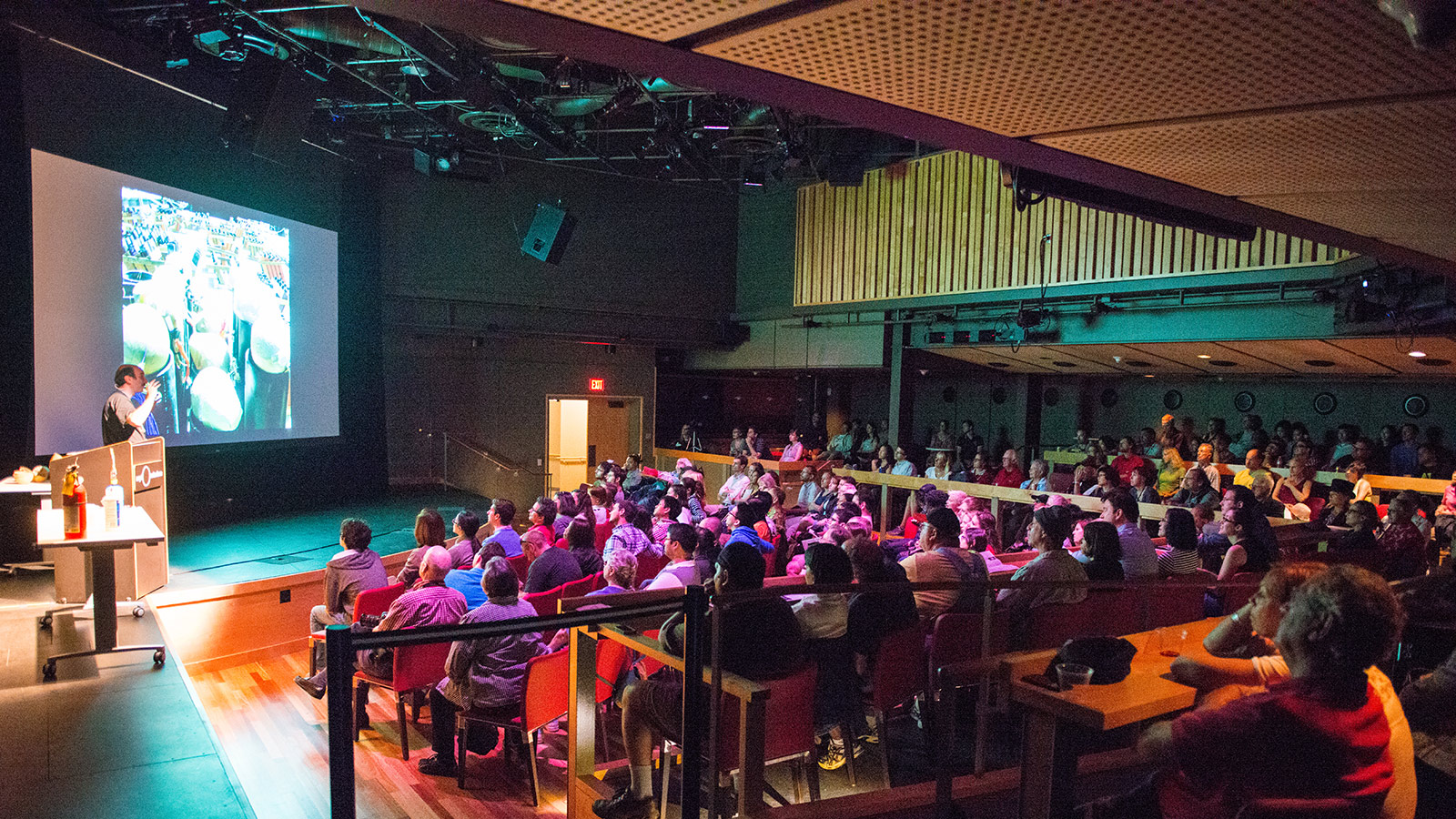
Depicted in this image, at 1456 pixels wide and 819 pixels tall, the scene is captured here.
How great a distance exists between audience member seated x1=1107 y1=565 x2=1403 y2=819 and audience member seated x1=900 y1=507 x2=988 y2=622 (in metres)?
2.38

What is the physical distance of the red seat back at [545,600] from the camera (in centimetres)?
455

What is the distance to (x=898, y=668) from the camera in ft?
11.9

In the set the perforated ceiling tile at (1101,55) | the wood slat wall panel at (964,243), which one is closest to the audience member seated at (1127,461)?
the wood slat wall panel at (964,243)

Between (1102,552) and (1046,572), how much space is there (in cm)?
53

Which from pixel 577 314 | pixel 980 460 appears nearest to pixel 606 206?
pixel 577 314

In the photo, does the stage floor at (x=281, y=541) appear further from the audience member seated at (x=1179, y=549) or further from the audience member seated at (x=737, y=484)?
the audience member seated at (x=1179, y=549)

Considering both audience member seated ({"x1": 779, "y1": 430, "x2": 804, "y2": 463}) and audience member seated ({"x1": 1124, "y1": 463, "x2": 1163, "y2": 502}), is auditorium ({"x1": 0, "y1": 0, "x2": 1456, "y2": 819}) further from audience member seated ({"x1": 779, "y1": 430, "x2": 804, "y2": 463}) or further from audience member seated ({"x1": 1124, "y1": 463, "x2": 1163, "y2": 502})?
audience member seated ({"x1": 1124, "y1": 463, "x2": 1163, "y2": 502})

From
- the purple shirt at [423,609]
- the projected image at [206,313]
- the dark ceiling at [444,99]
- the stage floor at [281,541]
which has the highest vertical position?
the dark ceiling at [444,99]

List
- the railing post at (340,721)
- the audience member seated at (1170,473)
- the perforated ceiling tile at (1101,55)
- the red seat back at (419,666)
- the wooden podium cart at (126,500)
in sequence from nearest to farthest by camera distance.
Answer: the perforated ceiling tile at (1101,55) < the railing post at (340,721) < the red seat back at (419,666) < the wooden podium cart at (126,500) < the audience member seated at (1170,473)

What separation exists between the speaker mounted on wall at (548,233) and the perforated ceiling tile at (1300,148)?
10807mm

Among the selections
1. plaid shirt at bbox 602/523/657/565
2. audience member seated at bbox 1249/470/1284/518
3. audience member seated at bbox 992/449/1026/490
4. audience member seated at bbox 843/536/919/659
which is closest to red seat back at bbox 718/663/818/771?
audience member seated at bbox 843/536/919/659

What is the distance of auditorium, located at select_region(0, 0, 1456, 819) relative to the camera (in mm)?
1613

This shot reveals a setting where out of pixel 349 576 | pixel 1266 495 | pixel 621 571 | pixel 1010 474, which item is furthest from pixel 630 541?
pixel 1266 495

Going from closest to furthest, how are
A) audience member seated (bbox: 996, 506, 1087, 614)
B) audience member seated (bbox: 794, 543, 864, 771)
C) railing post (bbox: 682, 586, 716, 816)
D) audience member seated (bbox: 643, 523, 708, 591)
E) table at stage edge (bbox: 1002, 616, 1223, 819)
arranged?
table at stage edge (bbox: 1002, 616, 1223, 819) < railing post (bbox: 682, 586, 716, 816) < audience member seated (bbox: 794, 543, 864, 771) < audience member seated (bbox: 996, 506, 1087, 614) < audience member seated (bbox: 643, 523, 708, 591)
